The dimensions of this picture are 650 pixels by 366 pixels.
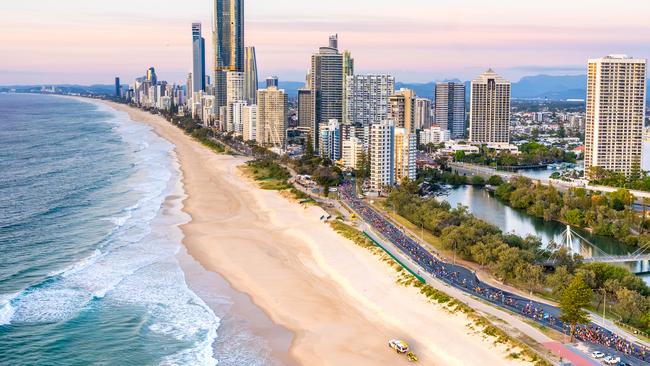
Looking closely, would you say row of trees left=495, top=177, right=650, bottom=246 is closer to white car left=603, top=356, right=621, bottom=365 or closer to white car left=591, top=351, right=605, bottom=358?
white car left=591, top=351, right=605, bottom=358

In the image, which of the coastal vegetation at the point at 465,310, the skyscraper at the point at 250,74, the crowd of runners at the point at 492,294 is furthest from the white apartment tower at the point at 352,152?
the skyscraper at the point at 250,74

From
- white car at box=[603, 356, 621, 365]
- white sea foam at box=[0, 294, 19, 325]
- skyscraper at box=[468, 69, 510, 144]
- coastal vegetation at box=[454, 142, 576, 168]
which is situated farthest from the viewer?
skyscraper at box=[468, 69, 510, 144]

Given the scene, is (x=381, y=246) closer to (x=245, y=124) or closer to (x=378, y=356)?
(x=378, y=356)

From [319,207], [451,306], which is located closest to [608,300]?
[451,306]

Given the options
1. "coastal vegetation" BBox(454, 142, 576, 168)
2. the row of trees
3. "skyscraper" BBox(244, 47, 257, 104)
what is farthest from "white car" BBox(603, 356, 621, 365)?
"skyscraper" BBox(244, 47, 257, 104)

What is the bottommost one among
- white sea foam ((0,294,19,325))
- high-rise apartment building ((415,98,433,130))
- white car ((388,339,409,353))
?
white car ((388,339,409,353))

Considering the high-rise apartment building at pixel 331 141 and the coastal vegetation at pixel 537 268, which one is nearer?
the coastal vegetation at pixel 537 268

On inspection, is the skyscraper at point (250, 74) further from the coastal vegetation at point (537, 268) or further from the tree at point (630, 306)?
the tree at point (630, 306)
